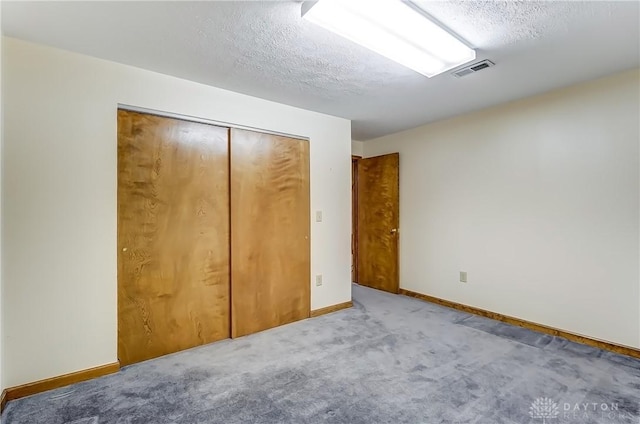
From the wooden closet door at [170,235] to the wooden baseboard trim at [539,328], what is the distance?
2547mm

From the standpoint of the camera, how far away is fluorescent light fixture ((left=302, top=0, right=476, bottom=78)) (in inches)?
62.5

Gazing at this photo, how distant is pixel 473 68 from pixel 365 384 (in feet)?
7.86

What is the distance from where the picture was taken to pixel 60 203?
6.68 feet

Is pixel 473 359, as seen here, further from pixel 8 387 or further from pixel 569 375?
pixel 8 387

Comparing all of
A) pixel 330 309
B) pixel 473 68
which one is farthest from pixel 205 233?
pixel 473 68

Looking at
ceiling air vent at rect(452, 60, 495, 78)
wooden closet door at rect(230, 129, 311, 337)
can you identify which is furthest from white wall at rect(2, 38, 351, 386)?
ceiling air vent at rect(452, 60, 495, 78)

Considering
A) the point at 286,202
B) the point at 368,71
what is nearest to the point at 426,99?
the point at 368,71

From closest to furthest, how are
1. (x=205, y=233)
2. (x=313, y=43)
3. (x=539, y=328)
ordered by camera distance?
(x=313, y=43) → (x=205, y=233) → (x=539, y=328)

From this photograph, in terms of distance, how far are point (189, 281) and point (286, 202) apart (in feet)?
3.84
